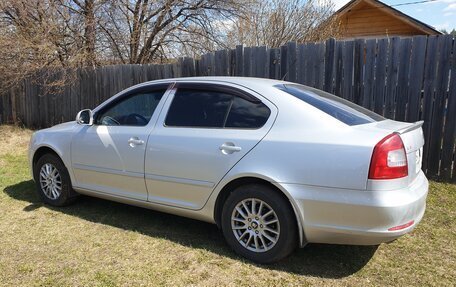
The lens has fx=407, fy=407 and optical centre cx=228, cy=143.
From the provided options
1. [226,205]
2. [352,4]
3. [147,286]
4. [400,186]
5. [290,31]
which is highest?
[352,4]

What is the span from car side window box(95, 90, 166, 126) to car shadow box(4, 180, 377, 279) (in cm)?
113

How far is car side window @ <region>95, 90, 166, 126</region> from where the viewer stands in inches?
172

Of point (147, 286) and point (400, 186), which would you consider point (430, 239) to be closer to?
point (400, 186)

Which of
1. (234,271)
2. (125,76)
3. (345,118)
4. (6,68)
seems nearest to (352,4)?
(125,76)

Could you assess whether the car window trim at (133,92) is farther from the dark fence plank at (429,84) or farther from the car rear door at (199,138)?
the dark fence plank at (429,84)

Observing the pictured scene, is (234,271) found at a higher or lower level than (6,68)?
lower

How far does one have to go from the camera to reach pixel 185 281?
10.8ft

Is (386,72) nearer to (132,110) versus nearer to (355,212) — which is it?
(355,212)

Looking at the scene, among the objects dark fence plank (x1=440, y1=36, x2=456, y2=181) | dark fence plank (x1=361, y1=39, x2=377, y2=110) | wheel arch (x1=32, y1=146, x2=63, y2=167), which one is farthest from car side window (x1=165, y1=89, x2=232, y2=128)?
dark fence plank (x1=440, y1=36, x2=456, y2=181)

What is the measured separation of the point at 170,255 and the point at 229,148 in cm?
114

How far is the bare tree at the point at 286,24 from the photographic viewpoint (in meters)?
10.7

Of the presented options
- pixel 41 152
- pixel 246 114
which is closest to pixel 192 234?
pixel 246 114

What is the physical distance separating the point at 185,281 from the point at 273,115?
1.57 m

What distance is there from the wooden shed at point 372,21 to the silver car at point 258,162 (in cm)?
1133
